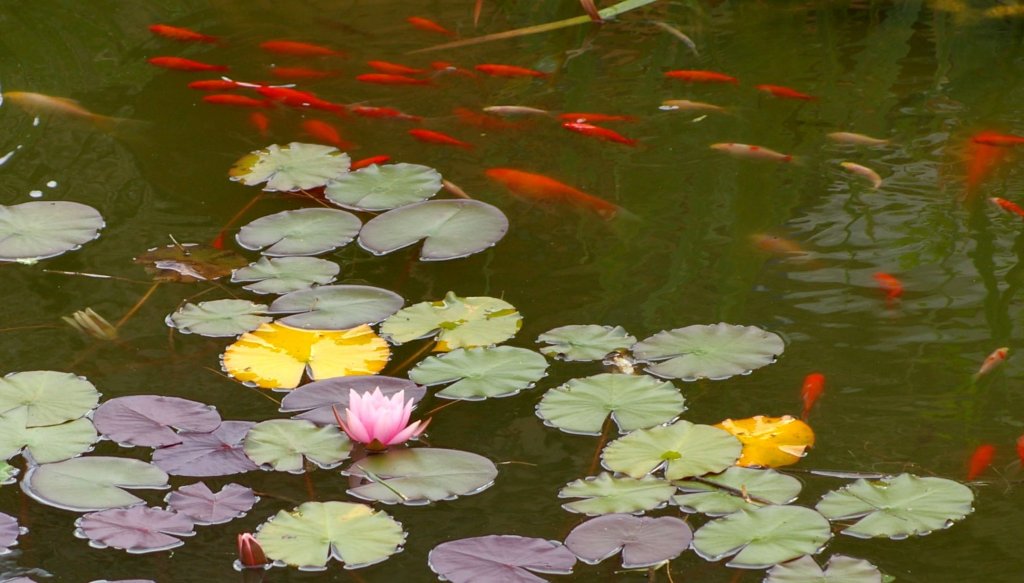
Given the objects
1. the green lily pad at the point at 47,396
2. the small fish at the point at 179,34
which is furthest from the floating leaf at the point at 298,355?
the small fish at the point at 179,34

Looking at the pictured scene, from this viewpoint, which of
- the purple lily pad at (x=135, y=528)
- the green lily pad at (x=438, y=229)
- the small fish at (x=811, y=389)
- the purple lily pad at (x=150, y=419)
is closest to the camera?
the purple lily pad at (x=135, y=528)

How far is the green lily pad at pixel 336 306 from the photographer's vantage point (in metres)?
2.34

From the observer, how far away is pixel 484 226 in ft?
8.63

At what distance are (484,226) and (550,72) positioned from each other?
1128mm

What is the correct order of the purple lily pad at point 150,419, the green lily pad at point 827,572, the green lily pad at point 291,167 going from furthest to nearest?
1. the green lily pad at point 291,167
2. the purple lily pad at point 150,419
3. the green lily pad at point 827,572

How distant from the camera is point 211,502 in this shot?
1.86 metres

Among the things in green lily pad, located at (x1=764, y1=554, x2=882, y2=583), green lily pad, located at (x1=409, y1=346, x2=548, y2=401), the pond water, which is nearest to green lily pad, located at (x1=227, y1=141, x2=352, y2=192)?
the pond water

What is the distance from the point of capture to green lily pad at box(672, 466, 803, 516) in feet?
5.99

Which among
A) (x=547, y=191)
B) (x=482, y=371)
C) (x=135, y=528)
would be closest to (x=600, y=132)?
(x=547, y=191)

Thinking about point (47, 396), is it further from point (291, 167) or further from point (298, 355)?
point (291, 167)

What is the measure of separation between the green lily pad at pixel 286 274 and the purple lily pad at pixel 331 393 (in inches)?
14.1

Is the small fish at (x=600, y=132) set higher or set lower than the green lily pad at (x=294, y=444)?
higher

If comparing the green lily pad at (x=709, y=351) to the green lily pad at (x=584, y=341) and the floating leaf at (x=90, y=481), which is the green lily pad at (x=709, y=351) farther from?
the floating leaf at (x=90, y=481)

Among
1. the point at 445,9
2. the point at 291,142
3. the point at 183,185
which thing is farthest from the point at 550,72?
the point at 183,185
